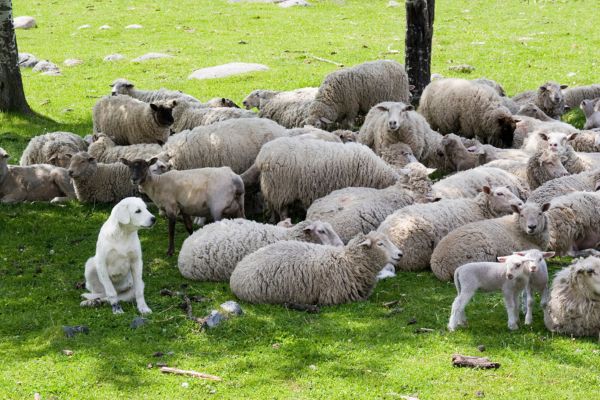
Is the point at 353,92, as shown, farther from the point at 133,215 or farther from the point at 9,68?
the point at 133,215

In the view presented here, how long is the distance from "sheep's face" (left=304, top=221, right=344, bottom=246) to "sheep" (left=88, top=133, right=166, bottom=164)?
4.36 m

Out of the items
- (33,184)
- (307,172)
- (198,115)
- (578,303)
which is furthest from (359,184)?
(33,184)

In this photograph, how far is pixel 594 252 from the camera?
10617mm

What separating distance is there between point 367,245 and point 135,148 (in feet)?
20.3

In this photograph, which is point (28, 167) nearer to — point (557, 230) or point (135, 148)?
point (135, 148)

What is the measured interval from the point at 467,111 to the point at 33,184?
719 cm

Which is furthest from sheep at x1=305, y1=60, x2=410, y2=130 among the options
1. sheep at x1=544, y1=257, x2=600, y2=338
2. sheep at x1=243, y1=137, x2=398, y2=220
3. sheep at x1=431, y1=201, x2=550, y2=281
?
sheep at x1=544, y1=257, x2=600, y2=338

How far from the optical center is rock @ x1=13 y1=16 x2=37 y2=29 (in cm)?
3033

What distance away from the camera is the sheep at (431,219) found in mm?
10445

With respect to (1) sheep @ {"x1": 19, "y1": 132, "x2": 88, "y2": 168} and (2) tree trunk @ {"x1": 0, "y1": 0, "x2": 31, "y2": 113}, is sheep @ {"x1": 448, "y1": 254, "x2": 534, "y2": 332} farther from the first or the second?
(2) tree trunk @ {"x1": 0, "y1": 0, "x2": 31, "y2": 113}

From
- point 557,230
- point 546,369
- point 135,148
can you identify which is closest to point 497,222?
point 557,230

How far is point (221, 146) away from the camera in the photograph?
13.3 meters

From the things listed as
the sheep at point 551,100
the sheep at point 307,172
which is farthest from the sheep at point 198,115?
the sheep at point 551,100

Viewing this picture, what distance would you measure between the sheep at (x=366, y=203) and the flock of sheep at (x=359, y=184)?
0.8 inches
